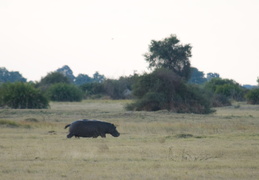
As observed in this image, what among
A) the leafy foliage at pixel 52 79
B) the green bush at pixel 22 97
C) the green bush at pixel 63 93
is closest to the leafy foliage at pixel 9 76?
the leafy foliage at pixel 52 79

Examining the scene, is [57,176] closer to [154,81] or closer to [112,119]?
[112,119]

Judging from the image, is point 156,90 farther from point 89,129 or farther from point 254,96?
point 254,96

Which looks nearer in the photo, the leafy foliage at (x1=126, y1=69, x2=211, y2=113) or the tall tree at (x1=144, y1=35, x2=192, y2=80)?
the leafy foliage at (x1=126, y1=69, x2=211, y2=113)

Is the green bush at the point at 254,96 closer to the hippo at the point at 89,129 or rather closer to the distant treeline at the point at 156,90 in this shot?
the distant treeline at the point at 156,90

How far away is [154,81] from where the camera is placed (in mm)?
42344

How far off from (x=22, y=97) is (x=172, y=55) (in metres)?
28.4

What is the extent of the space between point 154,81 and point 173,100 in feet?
6.44

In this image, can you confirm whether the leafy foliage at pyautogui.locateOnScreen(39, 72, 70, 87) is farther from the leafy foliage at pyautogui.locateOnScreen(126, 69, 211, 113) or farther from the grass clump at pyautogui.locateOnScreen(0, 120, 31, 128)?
the grass clump at pyautogui.locateOnScreen(0, 120, 31, 128)

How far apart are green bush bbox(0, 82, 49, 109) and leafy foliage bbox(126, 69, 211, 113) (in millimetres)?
7302

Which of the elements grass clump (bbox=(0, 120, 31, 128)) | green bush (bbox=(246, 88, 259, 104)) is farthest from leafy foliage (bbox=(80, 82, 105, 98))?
grass clump (bbox=(0, 120, 31, 128))

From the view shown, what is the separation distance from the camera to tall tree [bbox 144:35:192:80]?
69.2 m

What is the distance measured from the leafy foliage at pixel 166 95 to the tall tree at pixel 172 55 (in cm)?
2577

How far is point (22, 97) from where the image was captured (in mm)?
44812

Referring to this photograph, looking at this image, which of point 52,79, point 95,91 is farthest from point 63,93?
point 52,79
